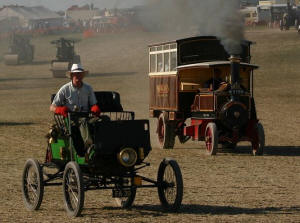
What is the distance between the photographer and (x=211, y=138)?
1827cm

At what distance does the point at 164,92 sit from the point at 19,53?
52.5 meters

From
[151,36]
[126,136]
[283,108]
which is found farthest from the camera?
[151,36]

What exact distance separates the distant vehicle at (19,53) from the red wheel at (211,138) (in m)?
53.6

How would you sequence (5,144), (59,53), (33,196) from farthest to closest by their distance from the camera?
1. (59,53)
2. (5,144)
3. (33,196)

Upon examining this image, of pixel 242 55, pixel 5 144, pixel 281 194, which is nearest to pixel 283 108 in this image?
pixel 242 55

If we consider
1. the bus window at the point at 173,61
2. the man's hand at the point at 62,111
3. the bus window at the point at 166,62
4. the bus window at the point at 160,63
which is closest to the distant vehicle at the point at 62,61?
the bus window at the point at 160,63

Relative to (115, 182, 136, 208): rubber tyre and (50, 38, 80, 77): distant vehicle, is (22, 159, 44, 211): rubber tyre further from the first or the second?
(50, 38, 80, 77): distant vehicle

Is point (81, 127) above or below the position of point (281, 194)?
above

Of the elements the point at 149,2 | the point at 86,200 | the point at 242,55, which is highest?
the point at 149,2

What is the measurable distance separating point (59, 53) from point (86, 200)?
49805 mm

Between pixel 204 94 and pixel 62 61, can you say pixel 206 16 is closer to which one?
pixel 204 94

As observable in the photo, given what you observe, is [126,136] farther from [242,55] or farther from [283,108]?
[283,108]

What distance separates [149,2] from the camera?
91.9 ft

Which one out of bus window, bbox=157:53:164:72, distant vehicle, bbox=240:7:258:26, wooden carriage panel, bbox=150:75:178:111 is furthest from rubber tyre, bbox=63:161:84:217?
distant vehicle, bbox=240:7:258:26
